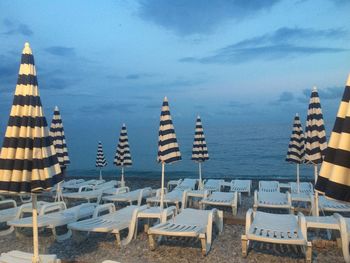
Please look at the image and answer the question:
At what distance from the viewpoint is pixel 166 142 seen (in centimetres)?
769

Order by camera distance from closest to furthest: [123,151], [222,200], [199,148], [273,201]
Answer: [273,201], [222,200], [199,148], [123,151]

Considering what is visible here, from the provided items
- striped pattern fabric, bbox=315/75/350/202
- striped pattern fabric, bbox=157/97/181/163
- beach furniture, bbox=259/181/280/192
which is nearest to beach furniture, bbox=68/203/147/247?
striped pattern fabric, bbox=157/97/181/163

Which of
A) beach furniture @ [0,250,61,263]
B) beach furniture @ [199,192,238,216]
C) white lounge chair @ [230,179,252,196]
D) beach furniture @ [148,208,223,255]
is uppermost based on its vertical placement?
beach furniture @ [0,250,61,263]

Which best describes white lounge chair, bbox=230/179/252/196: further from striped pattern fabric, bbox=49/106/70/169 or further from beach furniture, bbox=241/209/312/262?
striped pattern fabric, bbox=49/106/70/169

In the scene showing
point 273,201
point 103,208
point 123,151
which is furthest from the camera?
point 123,151

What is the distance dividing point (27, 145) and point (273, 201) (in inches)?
257

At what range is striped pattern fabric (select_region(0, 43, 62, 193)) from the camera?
3711 millimetres

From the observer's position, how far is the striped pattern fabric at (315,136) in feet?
22.2

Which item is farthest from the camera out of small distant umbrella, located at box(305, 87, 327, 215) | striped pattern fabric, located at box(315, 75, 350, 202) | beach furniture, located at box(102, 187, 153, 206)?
beach furniture, located at box(102, 187, 153, 206)

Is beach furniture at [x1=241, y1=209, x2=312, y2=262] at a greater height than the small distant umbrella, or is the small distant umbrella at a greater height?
the small distant umbrella

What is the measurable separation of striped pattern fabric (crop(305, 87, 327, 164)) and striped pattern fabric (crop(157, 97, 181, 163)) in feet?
9.26

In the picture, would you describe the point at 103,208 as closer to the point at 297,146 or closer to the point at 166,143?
the point at 166,143

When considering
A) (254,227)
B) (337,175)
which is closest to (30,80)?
(337,175)

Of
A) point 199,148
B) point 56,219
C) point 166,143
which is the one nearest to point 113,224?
point 56,219
